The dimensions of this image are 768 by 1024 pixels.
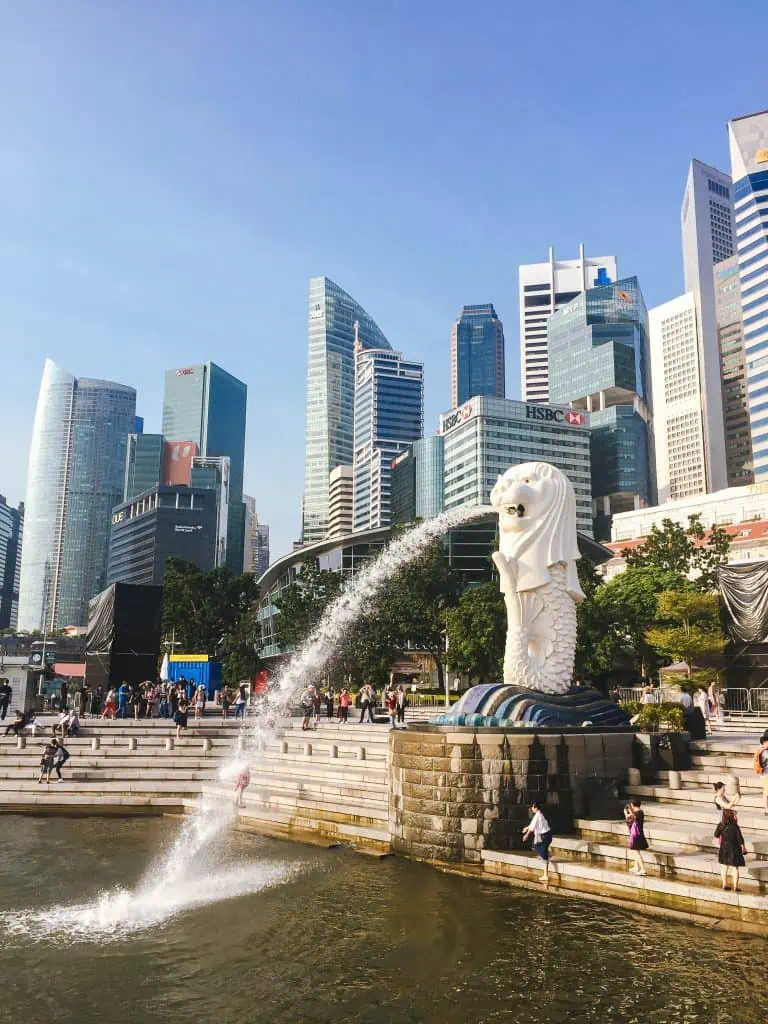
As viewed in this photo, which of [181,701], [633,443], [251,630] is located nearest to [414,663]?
[251,630]

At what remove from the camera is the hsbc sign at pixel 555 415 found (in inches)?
5551

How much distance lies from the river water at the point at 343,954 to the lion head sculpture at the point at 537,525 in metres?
7.58

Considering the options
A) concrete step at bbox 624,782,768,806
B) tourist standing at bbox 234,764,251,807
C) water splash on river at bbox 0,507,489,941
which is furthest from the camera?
tourist standing at bbox 234,764,251,807

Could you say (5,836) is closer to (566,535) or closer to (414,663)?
(566,535)

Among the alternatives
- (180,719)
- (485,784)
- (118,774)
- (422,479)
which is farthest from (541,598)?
(422,479)

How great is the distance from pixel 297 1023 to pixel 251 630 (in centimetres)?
4924

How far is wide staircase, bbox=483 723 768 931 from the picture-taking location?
13.0 meters

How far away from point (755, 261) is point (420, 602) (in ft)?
367

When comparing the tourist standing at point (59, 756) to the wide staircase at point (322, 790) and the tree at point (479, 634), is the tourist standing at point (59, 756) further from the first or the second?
the tree at point (479, 634)

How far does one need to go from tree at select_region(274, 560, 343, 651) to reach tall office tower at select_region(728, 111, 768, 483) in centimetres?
9516

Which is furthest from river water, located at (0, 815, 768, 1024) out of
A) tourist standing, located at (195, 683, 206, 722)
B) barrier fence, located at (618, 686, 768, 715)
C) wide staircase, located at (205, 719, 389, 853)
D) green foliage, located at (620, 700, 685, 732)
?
tourist standing, located at (195, 683, 206, 722)

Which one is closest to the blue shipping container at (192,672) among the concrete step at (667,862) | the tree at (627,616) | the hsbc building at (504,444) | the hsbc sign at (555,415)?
the tree at (627,616)

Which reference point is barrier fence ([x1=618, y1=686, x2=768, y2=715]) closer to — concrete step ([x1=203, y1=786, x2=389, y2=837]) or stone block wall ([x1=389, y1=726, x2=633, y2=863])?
concrete step ([x1=203, y1=786, x2=389, y2=837])

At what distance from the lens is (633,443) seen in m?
169
